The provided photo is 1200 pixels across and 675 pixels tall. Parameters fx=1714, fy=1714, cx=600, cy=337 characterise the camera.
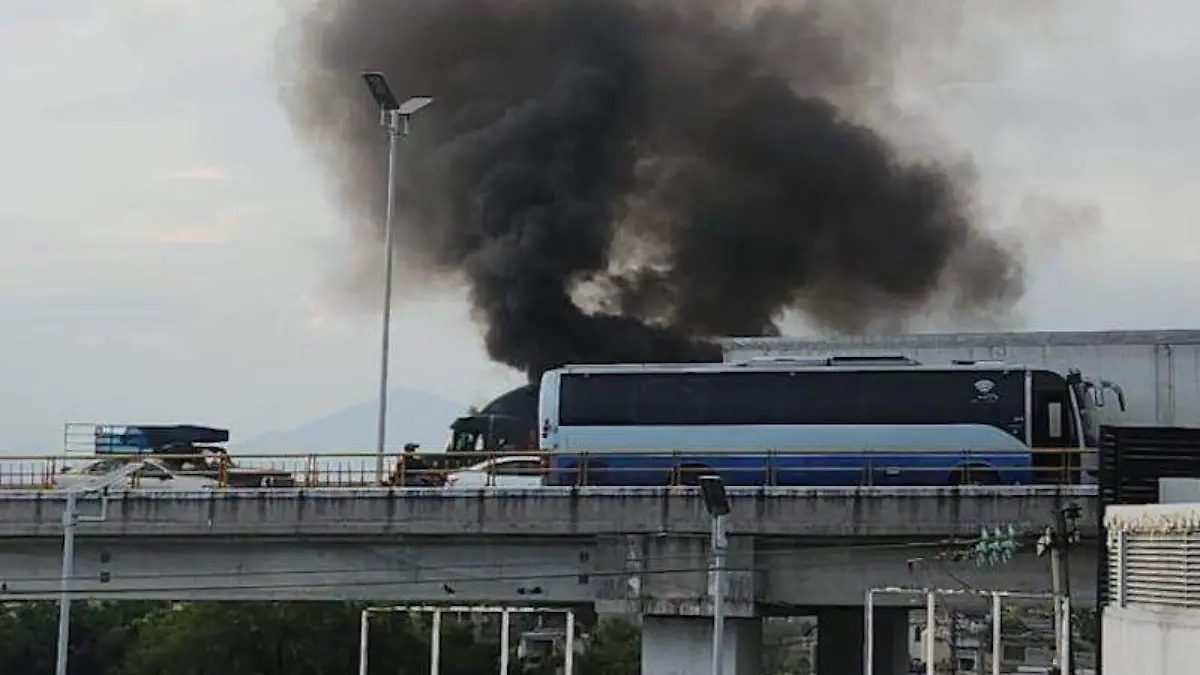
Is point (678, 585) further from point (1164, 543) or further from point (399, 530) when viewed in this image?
point (1164, 543)

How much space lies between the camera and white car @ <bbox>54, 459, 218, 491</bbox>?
29.7m

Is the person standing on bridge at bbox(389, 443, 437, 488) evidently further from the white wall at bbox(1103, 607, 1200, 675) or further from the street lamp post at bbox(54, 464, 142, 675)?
the white wall at bbox(1103, 607, 1200, 675)

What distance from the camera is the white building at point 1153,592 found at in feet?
47.7

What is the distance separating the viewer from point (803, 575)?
26547 mm

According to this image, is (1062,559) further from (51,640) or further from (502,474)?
(51,640)

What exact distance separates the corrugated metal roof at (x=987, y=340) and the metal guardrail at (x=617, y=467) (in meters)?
6.37

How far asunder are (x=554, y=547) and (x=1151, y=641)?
13.3m

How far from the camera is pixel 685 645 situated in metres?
26.2

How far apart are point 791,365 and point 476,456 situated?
692cm

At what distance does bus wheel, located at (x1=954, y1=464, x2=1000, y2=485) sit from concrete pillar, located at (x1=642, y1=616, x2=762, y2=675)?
611 cm

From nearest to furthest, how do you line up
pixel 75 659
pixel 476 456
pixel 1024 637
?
1. pixel 476 456
2. pixel 75 659
3. pixel 1024 637

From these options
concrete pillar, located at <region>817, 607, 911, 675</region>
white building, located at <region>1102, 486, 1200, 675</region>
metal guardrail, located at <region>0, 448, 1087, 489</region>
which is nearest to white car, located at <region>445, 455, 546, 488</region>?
metal guardrail, located at <region>0, 448, 1087, 489</region>

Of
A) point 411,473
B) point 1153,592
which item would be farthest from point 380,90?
point 1153,592

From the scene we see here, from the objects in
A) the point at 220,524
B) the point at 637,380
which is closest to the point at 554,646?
the point at 637,380
